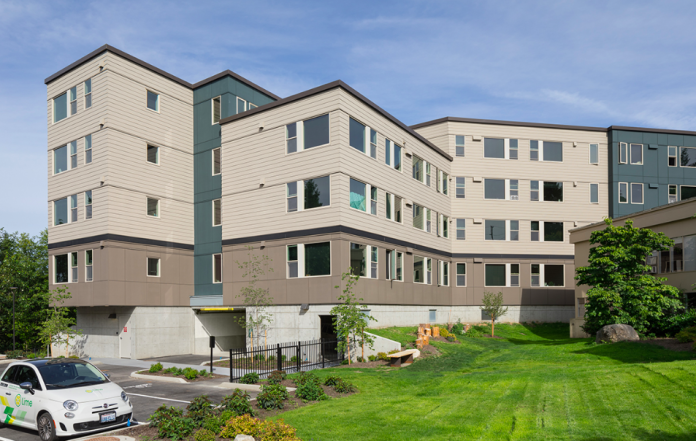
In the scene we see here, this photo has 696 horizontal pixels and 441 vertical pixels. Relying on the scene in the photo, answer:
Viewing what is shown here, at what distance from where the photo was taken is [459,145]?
4134 cm

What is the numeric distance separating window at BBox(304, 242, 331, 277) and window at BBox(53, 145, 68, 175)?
682 inches

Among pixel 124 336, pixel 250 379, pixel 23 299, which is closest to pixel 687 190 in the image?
pixel 250 379

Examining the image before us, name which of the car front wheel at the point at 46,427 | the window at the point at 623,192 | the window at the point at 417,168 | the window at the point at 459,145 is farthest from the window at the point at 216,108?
the window at the point at 623,192

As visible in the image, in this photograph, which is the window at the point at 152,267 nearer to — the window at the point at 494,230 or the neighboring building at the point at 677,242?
the window at the point at 494,230

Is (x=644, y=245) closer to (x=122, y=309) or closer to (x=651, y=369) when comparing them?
(x=651, y=369)

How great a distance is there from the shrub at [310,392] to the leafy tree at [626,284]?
51.7ft

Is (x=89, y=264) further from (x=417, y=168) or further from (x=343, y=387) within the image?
(x=343, y=387)

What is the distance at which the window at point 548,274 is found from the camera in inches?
1620

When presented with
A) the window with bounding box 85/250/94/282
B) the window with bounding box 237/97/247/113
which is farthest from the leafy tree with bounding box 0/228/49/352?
the window with bounding box 237/97/247/113

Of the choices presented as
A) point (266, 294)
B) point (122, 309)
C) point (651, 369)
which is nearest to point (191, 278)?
point (122, 309)

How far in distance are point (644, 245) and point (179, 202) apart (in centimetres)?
2645

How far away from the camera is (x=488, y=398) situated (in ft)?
46.3

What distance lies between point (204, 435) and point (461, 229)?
3209cm

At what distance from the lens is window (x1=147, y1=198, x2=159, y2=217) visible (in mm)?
32188
